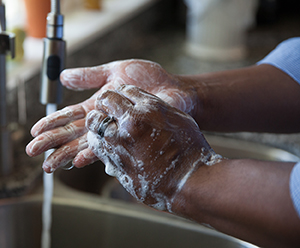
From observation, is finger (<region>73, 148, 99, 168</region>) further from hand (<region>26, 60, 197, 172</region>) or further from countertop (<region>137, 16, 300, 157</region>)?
countertop (<region>137, 16, 300, 157</region>)

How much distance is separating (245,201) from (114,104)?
221mm

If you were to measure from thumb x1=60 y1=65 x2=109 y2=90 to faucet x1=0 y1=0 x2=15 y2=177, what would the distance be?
133 mm

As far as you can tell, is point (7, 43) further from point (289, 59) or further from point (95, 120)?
point (289, 59)

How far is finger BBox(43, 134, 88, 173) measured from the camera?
612 millimetres

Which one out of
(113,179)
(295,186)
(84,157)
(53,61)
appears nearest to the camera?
(295,186)

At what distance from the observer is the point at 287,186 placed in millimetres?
495

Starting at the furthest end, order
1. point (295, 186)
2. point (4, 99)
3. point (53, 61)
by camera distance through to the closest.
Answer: point (4, 99) → point (53, 61) → point (295, 186)

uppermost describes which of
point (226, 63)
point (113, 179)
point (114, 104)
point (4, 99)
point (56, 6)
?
point (56, 6)

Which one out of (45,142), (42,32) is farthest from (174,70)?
(45,142)

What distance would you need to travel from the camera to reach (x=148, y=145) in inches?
21.3

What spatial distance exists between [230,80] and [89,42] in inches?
31.7

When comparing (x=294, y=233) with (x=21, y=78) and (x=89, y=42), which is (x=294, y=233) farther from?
(x=89, y=42)

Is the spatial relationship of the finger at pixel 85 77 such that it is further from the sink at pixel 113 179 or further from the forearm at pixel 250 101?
the sink at pixel 113 179

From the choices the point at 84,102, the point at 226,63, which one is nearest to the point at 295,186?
the point at 84,102
